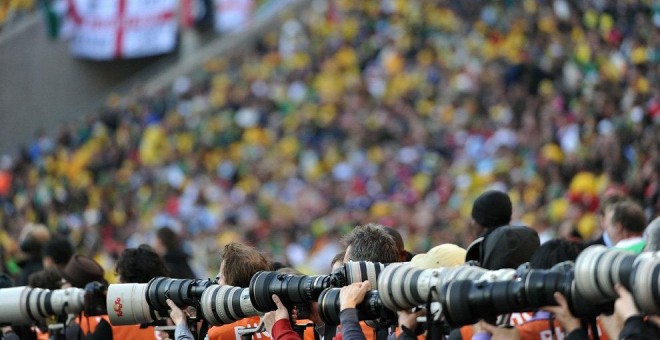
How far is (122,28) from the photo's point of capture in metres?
26.1

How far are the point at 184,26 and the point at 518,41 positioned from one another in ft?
27.5

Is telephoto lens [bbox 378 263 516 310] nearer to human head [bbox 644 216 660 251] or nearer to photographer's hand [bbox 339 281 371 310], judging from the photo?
photographer's hand [bbox 339 281 371 310]

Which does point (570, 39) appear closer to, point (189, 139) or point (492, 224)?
point (189, 139)

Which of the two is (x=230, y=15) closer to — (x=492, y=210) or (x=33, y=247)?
(x=33, y=247)

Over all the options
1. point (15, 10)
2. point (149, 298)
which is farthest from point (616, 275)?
point (15, 10)

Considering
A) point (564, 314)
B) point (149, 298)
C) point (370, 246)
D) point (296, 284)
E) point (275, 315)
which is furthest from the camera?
point (149, 298)

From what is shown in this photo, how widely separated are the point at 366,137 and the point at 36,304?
521 inches

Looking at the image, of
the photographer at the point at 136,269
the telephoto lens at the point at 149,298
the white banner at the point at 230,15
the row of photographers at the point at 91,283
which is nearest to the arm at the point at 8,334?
the row of photographers at the point at 91,283

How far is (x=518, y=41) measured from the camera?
19.6 metres

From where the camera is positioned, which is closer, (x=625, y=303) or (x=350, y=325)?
(x=625, y=303)

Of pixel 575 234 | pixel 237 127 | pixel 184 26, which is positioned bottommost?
pixel 575 234

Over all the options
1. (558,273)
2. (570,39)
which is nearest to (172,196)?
(570,39)

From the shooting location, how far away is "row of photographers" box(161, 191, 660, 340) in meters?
4.64

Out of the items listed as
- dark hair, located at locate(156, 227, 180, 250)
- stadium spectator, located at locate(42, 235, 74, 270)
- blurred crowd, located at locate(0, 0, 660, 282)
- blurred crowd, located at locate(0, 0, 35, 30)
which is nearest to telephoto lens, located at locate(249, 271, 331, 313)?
stadium spectator, located at locate(42, 235, 74, 270)
